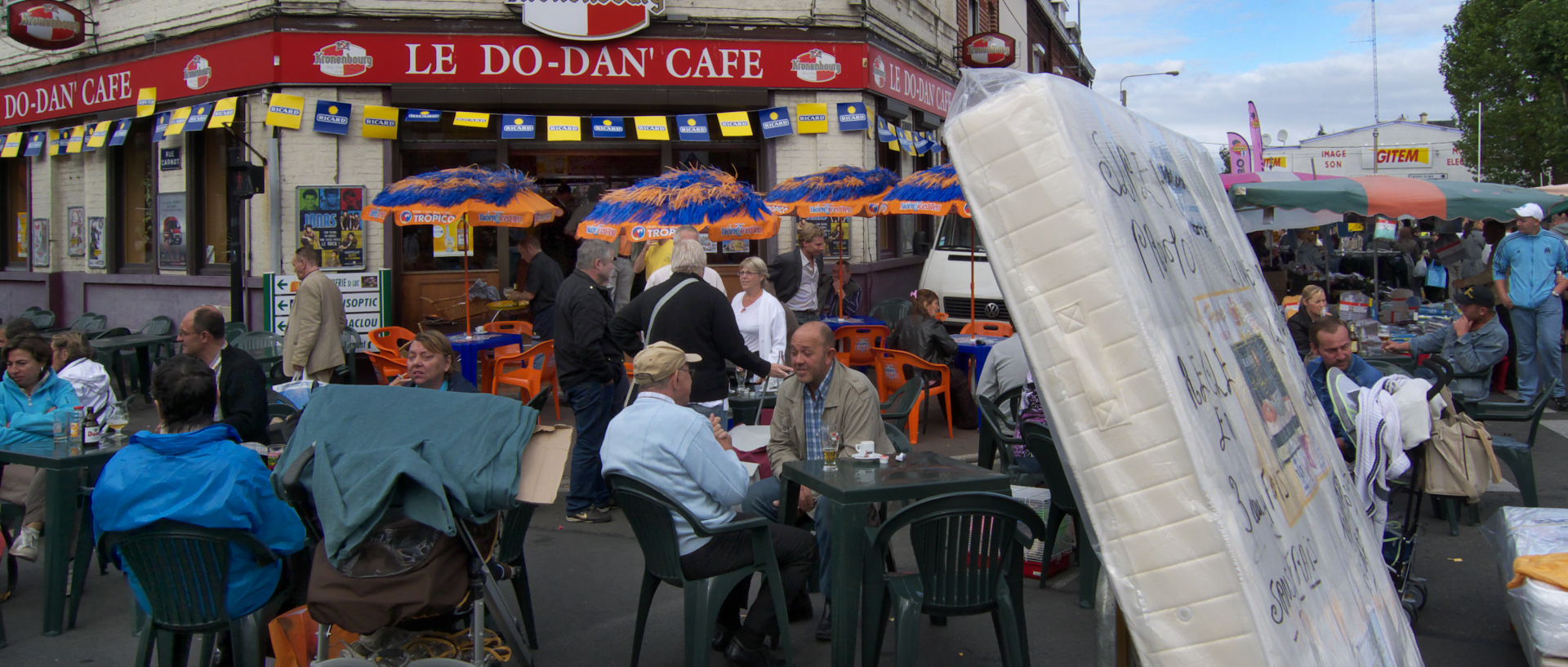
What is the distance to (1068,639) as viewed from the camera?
16.1 ft

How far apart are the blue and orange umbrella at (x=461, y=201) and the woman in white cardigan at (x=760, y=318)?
3975 millimetres

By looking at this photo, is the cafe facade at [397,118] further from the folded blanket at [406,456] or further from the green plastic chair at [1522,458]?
the folded blanket at [406,456]

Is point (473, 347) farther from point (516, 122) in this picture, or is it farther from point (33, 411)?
point (33, 411)

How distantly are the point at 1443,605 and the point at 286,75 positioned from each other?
12.5 meters

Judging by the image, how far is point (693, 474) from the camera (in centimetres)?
434

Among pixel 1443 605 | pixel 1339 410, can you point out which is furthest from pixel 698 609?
pixel 1443 605

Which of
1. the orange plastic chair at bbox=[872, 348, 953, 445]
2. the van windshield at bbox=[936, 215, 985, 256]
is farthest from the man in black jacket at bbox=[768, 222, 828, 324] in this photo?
the van windshield at bbox=[936, 215, 985, 256]

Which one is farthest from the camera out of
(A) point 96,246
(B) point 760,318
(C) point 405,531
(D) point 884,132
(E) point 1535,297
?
(A) point 96,246

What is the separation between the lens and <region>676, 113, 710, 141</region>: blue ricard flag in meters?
13.9

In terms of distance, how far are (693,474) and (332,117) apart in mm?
10418

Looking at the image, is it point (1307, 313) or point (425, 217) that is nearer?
point (1307, 313)

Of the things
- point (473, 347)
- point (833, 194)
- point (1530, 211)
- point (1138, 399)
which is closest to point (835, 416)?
point (1138, 399)

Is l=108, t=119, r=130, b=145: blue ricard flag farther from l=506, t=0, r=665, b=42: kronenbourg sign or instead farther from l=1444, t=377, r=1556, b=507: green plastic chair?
l=1444, t=377, r=1556, b=507: green plastic chair

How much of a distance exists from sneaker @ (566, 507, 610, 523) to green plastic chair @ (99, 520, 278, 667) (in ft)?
9.32
